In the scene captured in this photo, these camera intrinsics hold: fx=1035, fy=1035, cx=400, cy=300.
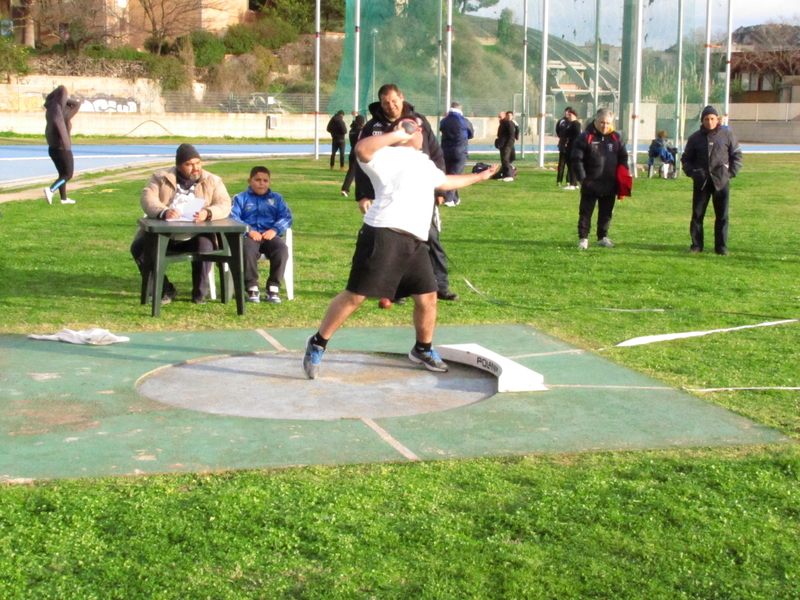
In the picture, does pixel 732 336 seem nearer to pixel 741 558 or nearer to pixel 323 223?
pixel 741 558

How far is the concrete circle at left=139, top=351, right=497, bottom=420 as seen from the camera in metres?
5.79

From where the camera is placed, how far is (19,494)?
13.9 feet

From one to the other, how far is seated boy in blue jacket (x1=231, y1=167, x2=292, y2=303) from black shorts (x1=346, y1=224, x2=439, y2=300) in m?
2.92

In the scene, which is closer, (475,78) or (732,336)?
(732,336)

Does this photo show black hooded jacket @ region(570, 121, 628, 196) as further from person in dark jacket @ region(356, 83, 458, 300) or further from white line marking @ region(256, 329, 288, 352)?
white line marking @ region(256, 329, 288, 352)

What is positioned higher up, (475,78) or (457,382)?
(475,78)

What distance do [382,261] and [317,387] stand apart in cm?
86

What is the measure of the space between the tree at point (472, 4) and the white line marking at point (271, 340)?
1104 inches

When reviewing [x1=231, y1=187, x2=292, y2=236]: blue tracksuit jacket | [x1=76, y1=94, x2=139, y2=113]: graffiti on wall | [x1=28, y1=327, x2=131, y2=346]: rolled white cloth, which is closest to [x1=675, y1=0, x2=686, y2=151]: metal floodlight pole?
[x1=231, y1=187, x2=292, y2=236]: blue tracksuit jacket

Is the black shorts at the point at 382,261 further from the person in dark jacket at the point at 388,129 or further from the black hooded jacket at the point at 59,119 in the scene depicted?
the black hooded jacket at the point at 59,119

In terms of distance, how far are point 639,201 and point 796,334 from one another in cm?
1327

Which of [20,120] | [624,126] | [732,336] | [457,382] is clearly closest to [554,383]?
[457,382]

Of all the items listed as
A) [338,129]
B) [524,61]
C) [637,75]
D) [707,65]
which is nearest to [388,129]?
[637,75]

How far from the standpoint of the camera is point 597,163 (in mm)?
12812
